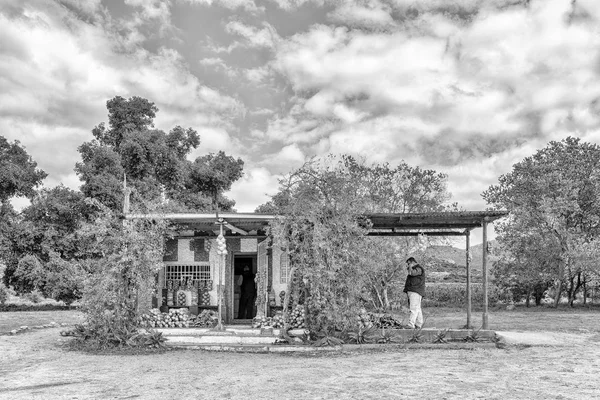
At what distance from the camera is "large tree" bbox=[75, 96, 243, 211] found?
83.8ft

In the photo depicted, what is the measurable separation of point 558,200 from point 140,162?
18.1 metres

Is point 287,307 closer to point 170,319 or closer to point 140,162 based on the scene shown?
point 170,319

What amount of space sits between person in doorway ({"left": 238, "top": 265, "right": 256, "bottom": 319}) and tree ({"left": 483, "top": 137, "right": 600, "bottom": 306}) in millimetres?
14052

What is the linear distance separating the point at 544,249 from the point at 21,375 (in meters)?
21.7

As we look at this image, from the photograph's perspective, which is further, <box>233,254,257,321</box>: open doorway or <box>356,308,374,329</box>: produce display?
<box>233,254,257,321</box>: open doorway

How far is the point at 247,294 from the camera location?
17000 millimetres

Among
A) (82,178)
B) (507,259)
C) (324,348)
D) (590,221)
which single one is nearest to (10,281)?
(82,178)

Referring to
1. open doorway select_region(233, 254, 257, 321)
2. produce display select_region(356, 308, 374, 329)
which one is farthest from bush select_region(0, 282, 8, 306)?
produce display select_region(356, 308, 374, 329)

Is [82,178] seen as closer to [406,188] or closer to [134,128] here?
[134,128]

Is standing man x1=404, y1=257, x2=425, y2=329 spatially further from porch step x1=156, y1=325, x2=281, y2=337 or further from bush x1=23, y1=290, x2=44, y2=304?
bush x1=23, y1=290, x2=44, y2=304

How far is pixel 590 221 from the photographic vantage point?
26.4 m

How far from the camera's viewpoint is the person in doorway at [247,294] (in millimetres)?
16953

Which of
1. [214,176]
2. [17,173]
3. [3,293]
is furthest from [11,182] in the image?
[214,176]

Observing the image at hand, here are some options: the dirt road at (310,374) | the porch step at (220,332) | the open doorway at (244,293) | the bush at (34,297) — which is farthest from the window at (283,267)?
the bush at (34,297)
